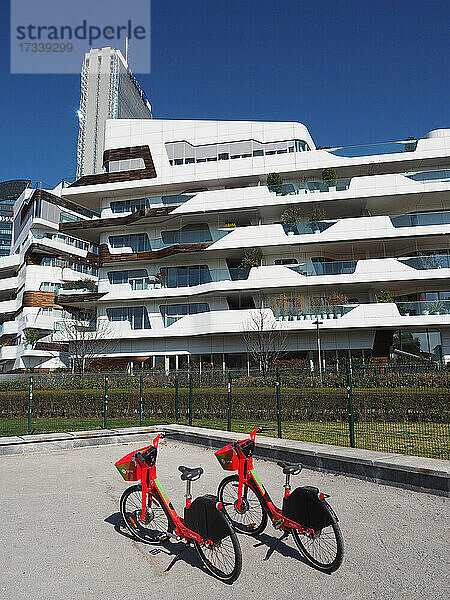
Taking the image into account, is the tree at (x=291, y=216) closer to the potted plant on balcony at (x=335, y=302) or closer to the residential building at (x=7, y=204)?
the potted plant on balcony at (x=335, y=302)

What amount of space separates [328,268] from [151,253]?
13.5m

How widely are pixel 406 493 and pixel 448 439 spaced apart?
181 inches

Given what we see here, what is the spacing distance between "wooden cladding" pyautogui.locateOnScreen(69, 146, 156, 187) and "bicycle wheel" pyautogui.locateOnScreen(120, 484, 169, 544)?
37.1 meters

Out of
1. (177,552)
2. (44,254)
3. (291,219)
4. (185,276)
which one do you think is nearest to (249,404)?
(177,552)

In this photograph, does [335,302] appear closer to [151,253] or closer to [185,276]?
[185,276]

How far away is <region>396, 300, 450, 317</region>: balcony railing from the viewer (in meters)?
32.5

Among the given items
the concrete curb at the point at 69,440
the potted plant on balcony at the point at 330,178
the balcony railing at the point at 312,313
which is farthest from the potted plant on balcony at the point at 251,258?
the concrete curb at the point at 69,440

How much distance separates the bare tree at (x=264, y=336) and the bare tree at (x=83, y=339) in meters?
11.0

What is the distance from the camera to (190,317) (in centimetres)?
3722

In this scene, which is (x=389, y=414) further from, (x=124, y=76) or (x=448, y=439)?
(x=124, y=76)

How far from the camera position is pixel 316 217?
3634 cm

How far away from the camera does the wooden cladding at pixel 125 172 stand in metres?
41.2

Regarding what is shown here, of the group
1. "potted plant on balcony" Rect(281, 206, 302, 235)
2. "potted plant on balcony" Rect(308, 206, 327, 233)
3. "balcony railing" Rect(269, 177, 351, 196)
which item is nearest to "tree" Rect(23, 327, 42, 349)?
"potted plant on balcony" Rect(281, 206, 302, 235)

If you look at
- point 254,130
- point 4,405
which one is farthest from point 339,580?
point 254,130
